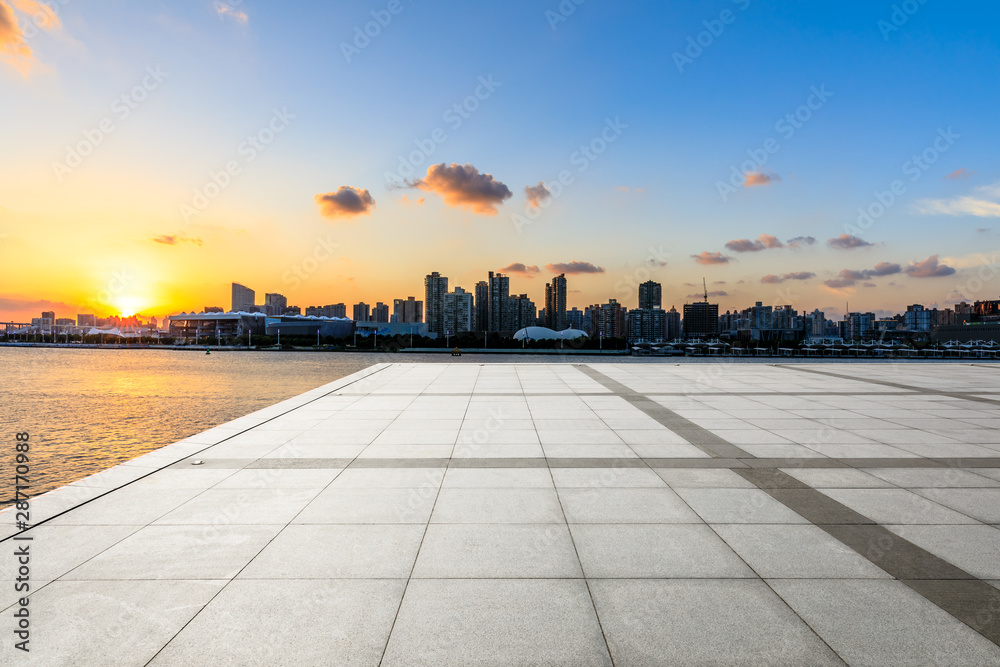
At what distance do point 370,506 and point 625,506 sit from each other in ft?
10.3

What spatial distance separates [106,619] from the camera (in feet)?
12.0

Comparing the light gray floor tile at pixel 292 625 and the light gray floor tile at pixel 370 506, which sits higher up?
the light gray floor tile at pixel 370 506

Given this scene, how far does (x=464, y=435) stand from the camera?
9875mm

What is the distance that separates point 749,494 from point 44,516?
851 centimetres

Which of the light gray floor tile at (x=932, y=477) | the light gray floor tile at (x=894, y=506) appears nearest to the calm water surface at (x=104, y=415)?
the light gray floor tile at (x=894, y=506)

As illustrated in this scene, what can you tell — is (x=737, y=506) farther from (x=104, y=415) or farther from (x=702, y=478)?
(x=104, y=415)

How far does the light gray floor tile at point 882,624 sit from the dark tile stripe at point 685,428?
423 cm

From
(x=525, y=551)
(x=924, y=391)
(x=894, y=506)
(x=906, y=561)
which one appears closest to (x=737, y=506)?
(x=906, y=561)

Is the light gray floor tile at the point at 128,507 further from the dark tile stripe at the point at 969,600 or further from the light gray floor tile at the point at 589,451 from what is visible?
the dark tile stripe at the point at 969,600

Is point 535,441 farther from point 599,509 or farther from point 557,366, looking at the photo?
point 557,366

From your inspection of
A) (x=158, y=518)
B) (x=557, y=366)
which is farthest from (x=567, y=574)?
(x=557, y=366)

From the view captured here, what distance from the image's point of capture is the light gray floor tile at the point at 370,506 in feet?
18.3

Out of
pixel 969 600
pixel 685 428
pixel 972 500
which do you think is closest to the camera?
pixel 969 600

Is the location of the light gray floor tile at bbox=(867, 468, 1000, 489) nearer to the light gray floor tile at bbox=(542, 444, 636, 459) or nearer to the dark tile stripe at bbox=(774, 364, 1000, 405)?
the light gray floor tile at bbox=(542, 444, 636, 459)
